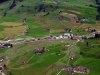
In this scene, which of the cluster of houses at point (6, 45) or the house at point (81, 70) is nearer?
the house at point (81, 70)

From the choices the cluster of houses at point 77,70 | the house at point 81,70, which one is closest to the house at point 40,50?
the cluster of houses at point 77,70

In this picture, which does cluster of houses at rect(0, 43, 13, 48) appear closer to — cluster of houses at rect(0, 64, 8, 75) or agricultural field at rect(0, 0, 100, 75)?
agricultural field at rect(0, 0, 100, 75)

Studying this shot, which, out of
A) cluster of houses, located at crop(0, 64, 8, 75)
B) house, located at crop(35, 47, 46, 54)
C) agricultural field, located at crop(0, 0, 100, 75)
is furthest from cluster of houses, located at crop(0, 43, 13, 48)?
cluster of houses, located at crop(0, 64, 8, 75)

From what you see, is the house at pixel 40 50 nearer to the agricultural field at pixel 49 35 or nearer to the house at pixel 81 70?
the agricultural field at pixel 49 35

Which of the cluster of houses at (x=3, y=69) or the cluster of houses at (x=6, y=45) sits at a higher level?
the cluster of houses at (x=3, y=69)

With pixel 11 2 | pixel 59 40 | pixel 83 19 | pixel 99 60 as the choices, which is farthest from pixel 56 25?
pixel 99 60

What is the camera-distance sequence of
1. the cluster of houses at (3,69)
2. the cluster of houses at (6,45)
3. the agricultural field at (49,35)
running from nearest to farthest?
the cluster of houses at (3,69) → the agricultural field at (49,35) → the cluster of houses at (6,45)

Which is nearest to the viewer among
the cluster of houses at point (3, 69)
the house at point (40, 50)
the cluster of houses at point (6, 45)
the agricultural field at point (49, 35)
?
the cluster of houses at point (3, 69)

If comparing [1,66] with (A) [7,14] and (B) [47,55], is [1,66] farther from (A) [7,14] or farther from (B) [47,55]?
A: (A) [7,14]
